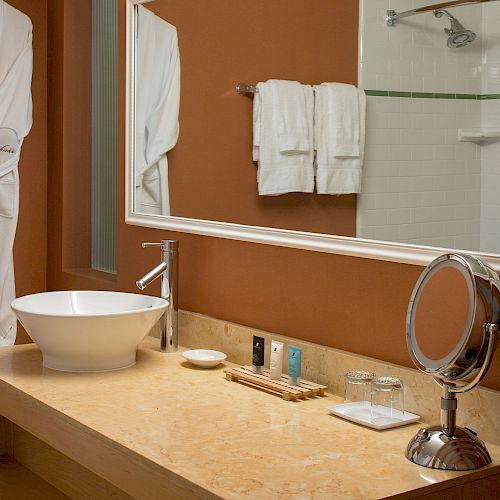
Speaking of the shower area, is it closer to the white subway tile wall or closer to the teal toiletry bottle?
the white subway tile wall

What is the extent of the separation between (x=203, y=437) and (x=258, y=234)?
2.46 feet

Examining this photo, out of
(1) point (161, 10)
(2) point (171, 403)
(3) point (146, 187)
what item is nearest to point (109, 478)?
(2) point (171, 403)

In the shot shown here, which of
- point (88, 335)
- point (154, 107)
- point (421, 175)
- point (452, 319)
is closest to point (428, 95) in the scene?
point (421, 175)

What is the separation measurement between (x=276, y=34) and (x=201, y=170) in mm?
499

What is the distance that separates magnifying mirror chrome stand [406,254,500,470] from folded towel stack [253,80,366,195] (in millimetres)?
466

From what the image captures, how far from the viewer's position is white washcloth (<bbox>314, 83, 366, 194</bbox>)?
2.14 metres

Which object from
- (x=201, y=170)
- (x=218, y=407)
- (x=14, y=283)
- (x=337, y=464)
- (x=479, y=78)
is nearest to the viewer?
(x=337, y=464)

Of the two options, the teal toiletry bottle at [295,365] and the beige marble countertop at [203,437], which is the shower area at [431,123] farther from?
the beige marble countertop at [203,437]

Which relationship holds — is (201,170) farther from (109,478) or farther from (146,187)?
(109,478)

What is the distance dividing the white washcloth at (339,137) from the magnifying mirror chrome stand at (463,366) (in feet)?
1.46

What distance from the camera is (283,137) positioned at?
7.75ft

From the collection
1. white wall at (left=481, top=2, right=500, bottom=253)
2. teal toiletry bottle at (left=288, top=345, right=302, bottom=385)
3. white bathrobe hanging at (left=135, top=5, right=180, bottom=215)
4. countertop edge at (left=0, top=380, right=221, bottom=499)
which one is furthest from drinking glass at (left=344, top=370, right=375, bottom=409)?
white bathrobe hanging at (left=135, top=5, right=180, bottom=215)

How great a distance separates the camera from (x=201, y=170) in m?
2.70

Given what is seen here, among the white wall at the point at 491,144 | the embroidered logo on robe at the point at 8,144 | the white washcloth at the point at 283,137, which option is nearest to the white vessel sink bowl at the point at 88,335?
the white washcloth at the point at 283,137
